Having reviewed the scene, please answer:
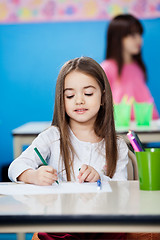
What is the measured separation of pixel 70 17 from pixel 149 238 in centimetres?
383

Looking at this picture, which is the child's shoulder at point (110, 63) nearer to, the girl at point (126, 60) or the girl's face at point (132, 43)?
the girl at point (126, 60)

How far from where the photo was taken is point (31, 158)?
142 cm

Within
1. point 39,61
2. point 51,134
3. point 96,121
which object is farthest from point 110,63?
point 51,134

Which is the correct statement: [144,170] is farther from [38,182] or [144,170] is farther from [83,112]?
[83,112]

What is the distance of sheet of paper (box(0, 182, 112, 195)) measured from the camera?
1.06 meters

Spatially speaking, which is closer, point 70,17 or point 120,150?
point 120,150

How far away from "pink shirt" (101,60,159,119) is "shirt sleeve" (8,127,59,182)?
293 cm

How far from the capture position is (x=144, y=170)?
1.09 meters

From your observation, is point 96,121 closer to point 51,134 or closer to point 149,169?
point 51,134

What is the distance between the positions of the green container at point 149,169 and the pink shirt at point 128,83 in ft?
11.1

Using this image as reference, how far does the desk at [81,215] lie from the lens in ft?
2.57

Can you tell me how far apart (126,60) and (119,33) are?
0.31 metres

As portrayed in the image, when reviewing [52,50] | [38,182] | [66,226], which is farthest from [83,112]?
[52,50]

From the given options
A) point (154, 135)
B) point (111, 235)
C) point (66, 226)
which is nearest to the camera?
point (66, 226)
